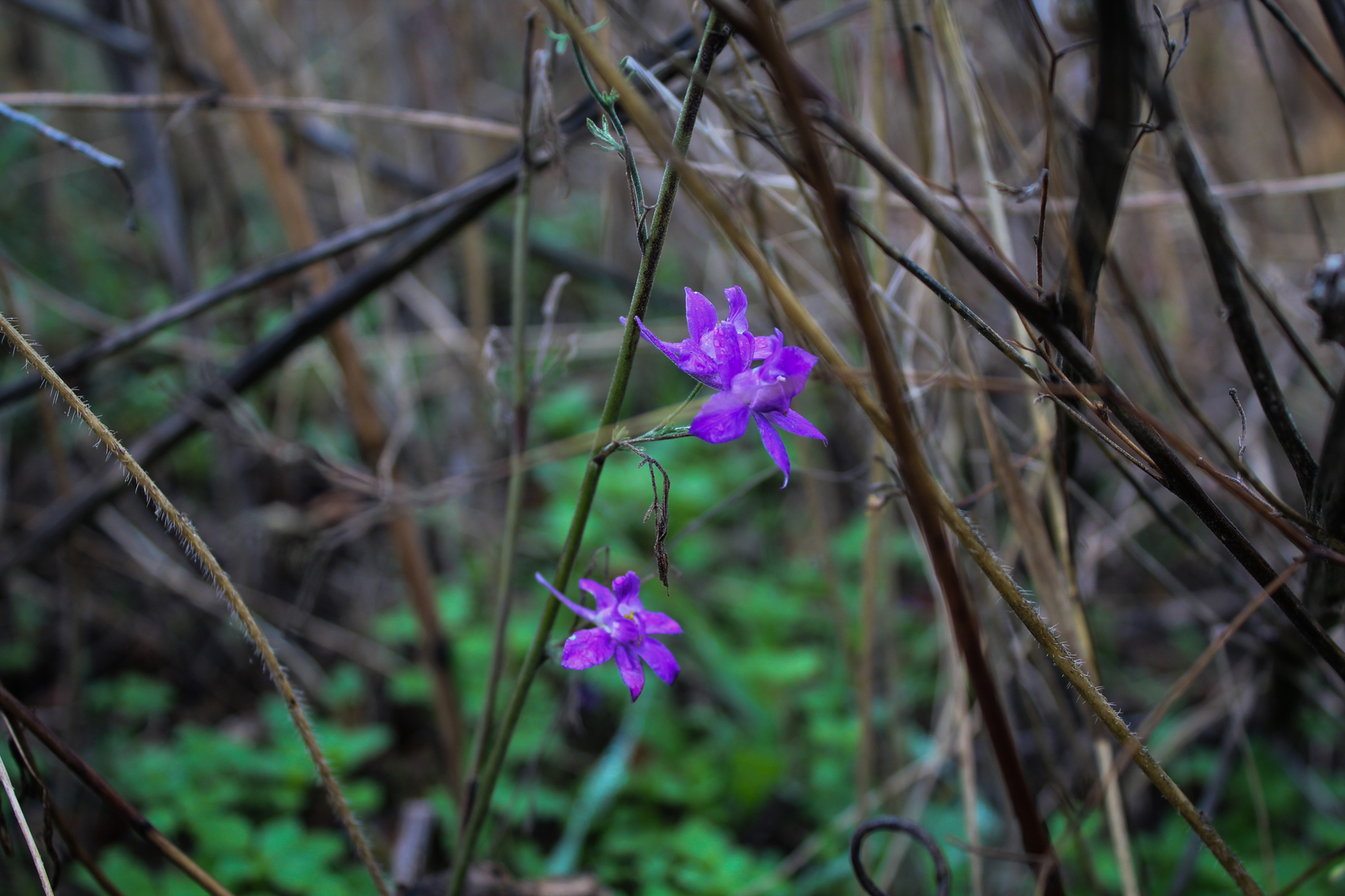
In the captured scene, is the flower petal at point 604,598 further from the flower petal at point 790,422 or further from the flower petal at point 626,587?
the flower petal at point 790,422

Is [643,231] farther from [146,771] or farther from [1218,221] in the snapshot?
[146,771]

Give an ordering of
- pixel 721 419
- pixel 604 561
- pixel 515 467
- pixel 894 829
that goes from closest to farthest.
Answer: pixel 721 419
pixel 894 829
pixel 515 467
pixel 604 561

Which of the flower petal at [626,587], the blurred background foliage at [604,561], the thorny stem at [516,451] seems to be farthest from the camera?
the blurred background foliage at [604,561]

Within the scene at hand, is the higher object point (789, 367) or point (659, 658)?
point (789, 367)

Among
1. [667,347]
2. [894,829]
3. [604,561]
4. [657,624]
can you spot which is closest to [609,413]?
[667,347]

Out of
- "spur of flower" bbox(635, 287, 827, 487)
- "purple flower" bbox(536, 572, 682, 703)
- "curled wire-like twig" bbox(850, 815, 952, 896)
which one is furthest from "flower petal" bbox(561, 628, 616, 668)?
"curled wire-like twig" bbox(850, 815, 952, 896)

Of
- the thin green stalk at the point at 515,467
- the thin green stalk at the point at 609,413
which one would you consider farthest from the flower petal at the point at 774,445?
the thin green stalk at the point at 515,467

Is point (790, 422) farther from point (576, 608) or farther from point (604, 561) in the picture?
point (604, 561)

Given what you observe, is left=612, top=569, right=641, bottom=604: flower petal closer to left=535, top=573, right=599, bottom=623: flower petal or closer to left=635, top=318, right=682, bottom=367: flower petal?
left=535, top=573, right=599, bottom=623: flower petal
